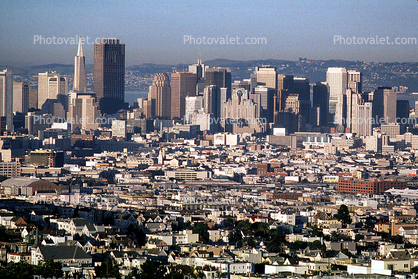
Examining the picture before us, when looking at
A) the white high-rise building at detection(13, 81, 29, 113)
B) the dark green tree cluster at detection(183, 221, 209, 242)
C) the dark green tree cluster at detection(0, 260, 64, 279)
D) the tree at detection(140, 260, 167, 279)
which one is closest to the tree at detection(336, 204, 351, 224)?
the dark green tree cluster at detection(183, 221, 209, 242)

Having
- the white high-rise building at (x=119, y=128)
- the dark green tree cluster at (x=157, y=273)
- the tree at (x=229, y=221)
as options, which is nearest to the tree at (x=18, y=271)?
the dark green tree cluster at (x=157, y=273)

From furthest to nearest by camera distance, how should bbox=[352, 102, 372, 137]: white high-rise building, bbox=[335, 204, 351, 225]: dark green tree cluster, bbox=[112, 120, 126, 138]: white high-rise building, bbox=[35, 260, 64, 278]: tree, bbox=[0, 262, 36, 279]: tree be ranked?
bbox=[352, 102, 372, 137]: white high-rise building < bbox=[112, 120, 126, 138]: white high-rise building < bbox=[335, 204, 351, 225]: dark green tree cluster < bbox=[35, 260, 64, 278]: tree < bbox=[0, 262, 36, 279]: tree

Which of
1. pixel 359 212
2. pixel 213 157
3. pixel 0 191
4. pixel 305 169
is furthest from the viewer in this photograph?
pixel 213 157

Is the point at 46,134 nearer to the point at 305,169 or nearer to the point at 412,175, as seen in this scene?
the point at 305,169

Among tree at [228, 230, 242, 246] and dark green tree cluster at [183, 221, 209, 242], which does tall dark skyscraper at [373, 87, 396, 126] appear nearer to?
dark green tree cluster at [183, 221, 209, 242]

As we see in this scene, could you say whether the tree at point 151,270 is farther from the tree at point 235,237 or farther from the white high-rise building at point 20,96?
the white high-rise building at point 20,96

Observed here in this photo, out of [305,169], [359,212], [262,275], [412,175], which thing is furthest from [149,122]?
[262,275]
